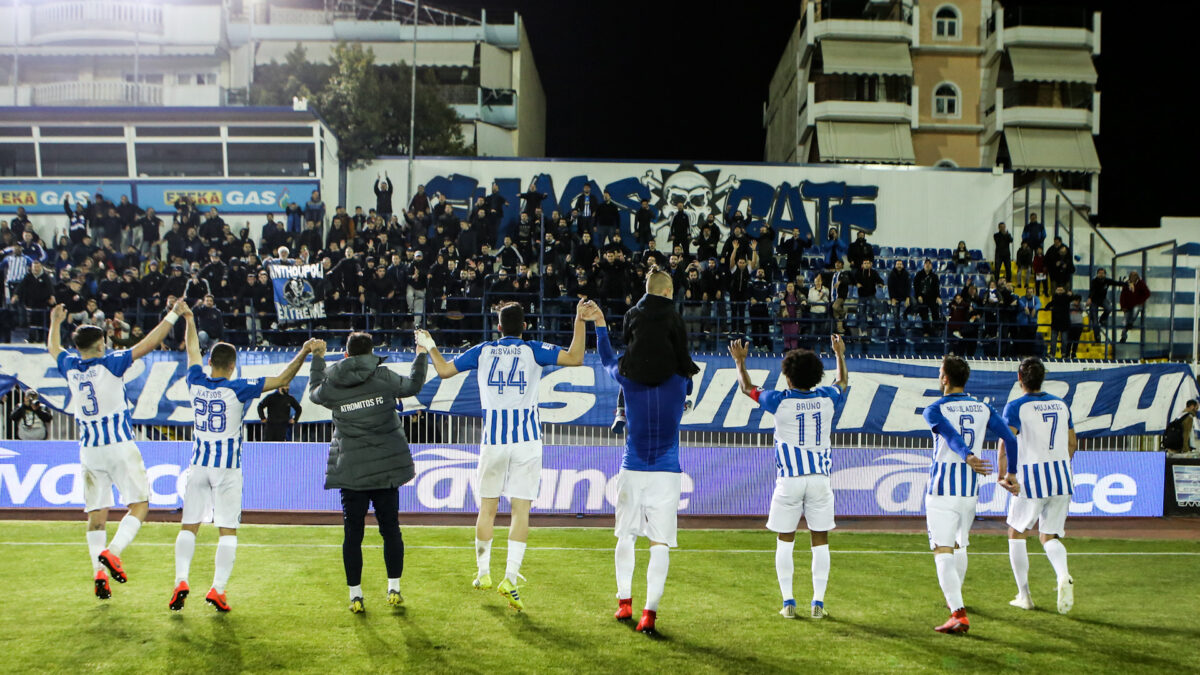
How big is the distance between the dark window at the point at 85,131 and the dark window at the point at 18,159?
0.84 metres

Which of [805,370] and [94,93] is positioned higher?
[94,93]

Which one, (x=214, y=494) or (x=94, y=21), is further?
(x=94, y=21)

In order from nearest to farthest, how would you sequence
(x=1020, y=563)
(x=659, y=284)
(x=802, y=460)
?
1. (x=659, y=284)
2. (x=802, y=460)
3. (x=1020, y=563)

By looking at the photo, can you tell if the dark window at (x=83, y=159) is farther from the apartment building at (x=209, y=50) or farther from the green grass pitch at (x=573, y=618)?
the apartment building at (x=209, y=50)

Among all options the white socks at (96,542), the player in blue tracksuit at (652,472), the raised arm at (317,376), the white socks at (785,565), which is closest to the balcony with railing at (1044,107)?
the white socks at (785,565)

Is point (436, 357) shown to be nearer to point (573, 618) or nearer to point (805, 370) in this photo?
point (573, 618)

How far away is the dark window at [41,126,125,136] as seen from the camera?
94.1 ft

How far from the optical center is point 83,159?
28812mm

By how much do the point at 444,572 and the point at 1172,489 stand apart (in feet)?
40.5

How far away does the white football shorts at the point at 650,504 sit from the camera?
706 centimetres

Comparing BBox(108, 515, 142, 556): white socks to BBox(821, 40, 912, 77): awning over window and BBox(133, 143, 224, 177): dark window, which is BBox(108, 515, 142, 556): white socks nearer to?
BBox(133, 143, 224, 177): dark window

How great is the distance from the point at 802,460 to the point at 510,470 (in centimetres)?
241

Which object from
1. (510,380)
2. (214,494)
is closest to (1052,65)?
(510,380)

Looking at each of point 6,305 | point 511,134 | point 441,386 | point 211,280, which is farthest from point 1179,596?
point 511,134
